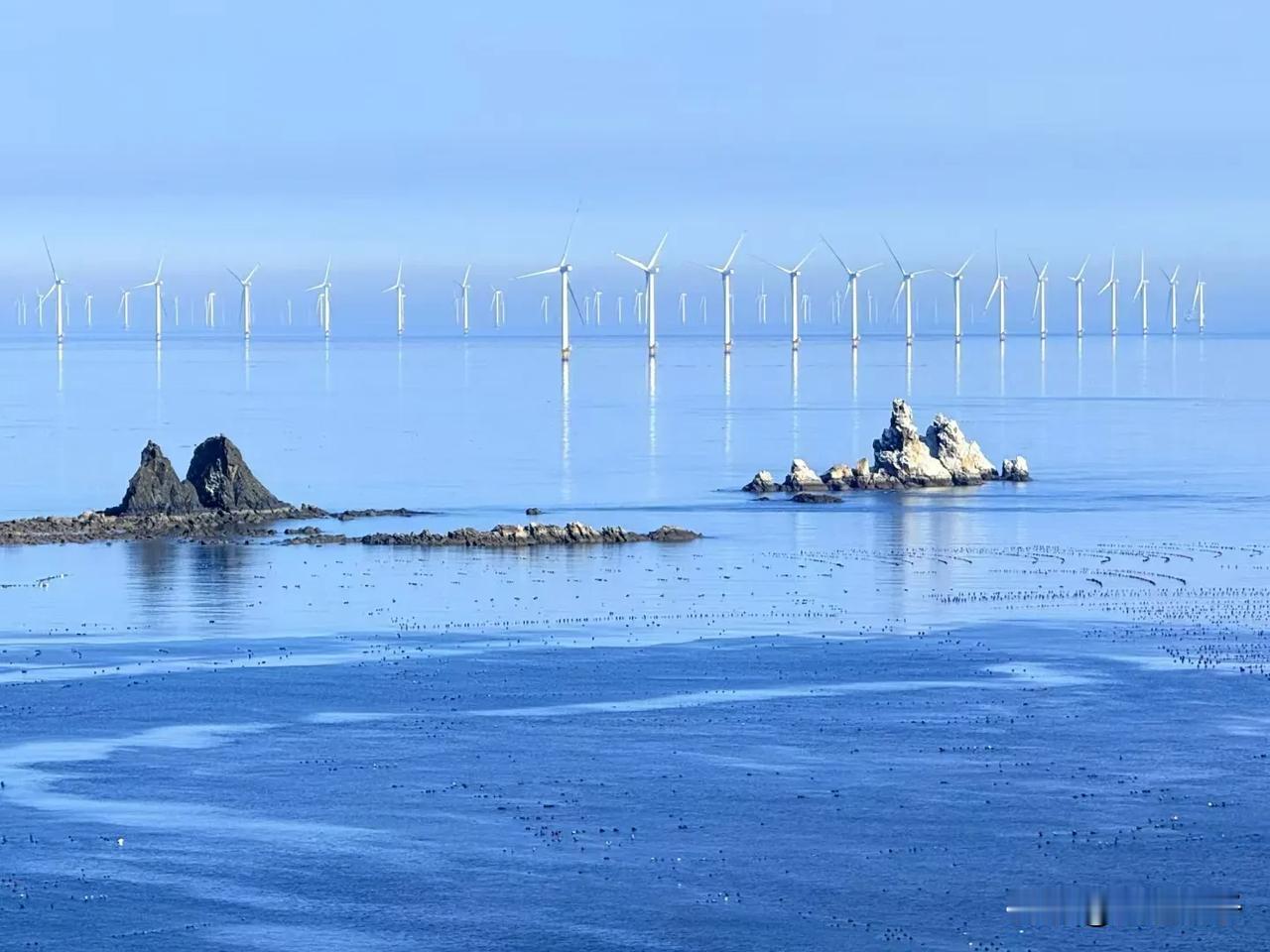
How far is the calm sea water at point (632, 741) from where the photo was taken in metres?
38.3

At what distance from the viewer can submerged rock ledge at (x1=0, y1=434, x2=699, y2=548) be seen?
3836 inches

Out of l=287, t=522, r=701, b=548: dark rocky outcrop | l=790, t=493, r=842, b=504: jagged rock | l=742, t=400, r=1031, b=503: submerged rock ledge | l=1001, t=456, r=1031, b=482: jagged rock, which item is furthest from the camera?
l=1001, t=456, r=1031, b=482: jagged rock

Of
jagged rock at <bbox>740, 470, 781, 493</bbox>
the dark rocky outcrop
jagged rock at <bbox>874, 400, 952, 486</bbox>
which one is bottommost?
the dark rocky outcrop

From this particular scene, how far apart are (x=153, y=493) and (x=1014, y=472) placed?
53697mm

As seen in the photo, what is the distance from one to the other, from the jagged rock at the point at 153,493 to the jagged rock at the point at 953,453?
45.4 metres

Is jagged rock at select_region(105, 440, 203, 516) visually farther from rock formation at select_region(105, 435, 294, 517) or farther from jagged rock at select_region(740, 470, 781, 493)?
jagged rock at select_region(740, 470, 781, 493)

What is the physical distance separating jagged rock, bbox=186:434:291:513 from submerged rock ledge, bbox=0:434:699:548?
5 centimetres

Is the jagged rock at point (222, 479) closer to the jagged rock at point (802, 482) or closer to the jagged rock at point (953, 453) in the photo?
the jagged rock at point (802, 482)

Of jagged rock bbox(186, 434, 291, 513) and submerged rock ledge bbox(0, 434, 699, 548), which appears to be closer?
submerged rock ledge bbox(0, 434, 699, 548)

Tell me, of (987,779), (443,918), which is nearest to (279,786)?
(443,918)

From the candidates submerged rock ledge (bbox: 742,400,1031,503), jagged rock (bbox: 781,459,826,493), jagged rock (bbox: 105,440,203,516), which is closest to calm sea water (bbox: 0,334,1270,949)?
jagged rock (bbox: 105,440,203,516)

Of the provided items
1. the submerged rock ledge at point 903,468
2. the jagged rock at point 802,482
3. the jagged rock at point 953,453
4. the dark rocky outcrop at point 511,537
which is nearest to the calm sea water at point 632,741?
the dark rocky outcrop at point 511,537

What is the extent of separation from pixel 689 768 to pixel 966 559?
145 ft

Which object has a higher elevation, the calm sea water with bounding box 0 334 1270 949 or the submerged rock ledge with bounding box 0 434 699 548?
the submerged rock ledge with bounding box 0 434 699 548
